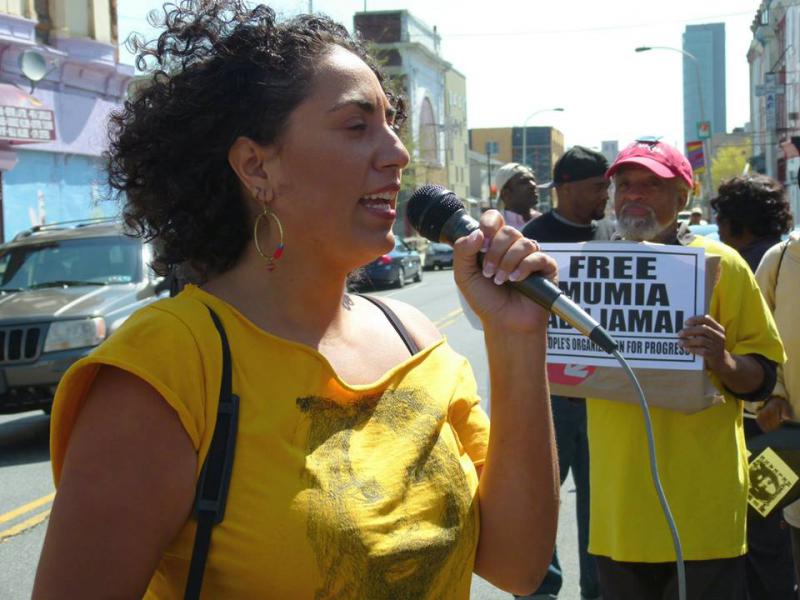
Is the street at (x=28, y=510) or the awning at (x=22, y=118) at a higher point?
the awning at (x=22, y=118)

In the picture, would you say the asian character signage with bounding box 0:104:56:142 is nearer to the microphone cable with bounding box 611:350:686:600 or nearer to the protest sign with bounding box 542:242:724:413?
the protest sign with bounding box 542:242:724:413

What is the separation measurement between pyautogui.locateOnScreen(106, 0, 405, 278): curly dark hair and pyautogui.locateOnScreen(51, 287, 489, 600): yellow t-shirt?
0.60 feet

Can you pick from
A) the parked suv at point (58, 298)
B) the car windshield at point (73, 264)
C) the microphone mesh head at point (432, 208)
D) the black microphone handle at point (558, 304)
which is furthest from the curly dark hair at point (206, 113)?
the car windshield at point (73, 264)

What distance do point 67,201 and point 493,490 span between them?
25156 millimetres

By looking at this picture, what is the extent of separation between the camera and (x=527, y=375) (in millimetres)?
2174

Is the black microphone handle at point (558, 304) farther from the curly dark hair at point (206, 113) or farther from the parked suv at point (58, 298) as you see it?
the parked suv at point (58, 298)

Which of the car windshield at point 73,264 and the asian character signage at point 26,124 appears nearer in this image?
the car windshield at point 73,264

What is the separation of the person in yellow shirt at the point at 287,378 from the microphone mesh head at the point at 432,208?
0.18 metres

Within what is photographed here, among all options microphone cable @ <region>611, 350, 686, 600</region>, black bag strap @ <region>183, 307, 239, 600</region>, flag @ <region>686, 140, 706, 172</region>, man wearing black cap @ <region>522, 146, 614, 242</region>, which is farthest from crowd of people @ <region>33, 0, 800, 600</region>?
flag @ <region>686, 140, 706, 172</region>

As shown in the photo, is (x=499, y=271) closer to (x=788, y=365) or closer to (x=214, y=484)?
(x=214, y=484)

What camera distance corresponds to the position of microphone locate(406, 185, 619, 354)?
2080 millimetres

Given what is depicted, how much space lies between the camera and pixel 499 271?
207 centimetres

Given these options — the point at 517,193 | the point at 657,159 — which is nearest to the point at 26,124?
the point at 517,193

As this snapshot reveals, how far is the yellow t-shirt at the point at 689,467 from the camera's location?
346 centimetres
